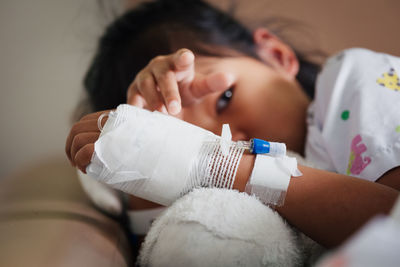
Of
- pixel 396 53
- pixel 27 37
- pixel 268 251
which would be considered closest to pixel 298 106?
pixel 396 53

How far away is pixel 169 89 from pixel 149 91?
52mm

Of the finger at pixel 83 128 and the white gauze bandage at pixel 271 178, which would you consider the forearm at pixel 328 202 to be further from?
the finger at pixel 83 128

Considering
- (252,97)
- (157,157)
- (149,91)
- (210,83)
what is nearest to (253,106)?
(252,97)

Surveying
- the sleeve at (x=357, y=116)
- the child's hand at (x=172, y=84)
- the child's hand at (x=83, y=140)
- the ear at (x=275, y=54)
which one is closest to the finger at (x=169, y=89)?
the child's hand at (x=172, y=84)

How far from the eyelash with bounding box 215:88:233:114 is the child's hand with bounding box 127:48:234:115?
8 centimetres

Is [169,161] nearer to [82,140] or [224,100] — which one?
[82,140]

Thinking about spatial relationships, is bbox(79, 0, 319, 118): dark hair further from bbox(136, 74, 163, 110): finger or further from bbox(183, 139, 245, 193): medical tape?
bbox(183, 139, 245, 193): medical tape

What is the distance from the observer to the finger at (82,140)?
16.9 inches

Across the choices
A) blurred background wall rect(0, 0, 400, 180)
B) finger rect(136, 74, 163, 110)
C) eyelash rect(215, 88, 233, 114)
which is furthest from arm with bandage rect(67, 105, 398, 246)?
blurred background wall rect(0, 0, 400, 180)

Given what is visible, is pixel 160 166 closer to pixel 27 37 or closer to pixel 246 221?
pixel 246 221

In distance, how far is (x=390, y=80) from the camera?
22.9 inches

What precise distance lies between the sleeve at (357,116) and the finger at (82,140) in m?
0.42

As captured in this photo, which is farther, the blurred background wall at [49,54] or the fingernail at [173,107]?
the blurred background wall at [49,54]

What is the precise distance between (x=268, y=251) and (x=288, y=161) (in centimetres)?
11
